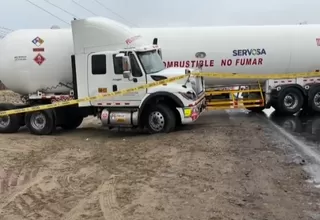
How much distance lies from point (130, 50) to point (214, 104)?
515 cm

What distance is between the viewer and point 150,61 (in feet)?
47.1

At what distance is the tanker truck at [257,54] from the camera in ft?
57.7

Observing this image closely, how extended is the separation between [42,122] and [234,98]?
24.0 ft

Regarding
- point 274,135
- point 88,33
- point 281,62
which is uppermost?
point 88,33

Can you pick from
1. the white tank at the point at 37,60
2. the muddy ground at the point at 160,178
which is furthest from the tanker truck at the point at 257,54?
the muddy ground at the point at 160,178

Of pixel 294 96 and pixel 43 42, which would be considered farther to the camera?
pixel 294 96

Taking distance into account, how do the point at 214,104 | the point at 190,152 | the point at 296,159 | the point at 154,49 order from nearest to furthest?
the point at 296,159, the point at 190,152, the point at 154,49, the point at 214,104

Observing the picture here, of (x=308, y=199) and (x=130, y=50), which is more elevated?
(x=130, y=50)

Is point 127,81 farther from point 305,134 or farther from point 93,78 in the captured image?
point 305,134

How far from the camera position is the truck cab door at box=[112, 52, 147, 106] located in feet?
45.6

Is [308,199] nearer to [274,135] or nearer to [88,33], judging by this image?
[274,135]

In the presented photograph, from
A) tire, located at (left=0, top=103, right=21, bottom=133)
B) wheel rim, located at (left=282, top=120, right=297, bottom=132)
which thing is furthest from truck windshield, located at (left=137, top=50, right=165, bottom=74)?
tire, located at (left=0, top=103, right=21, bottom=133)

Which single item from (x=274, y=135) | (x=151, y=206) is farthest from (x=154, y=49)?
(x=151, y=206)

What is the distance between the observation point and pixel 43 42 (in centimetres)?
1535
